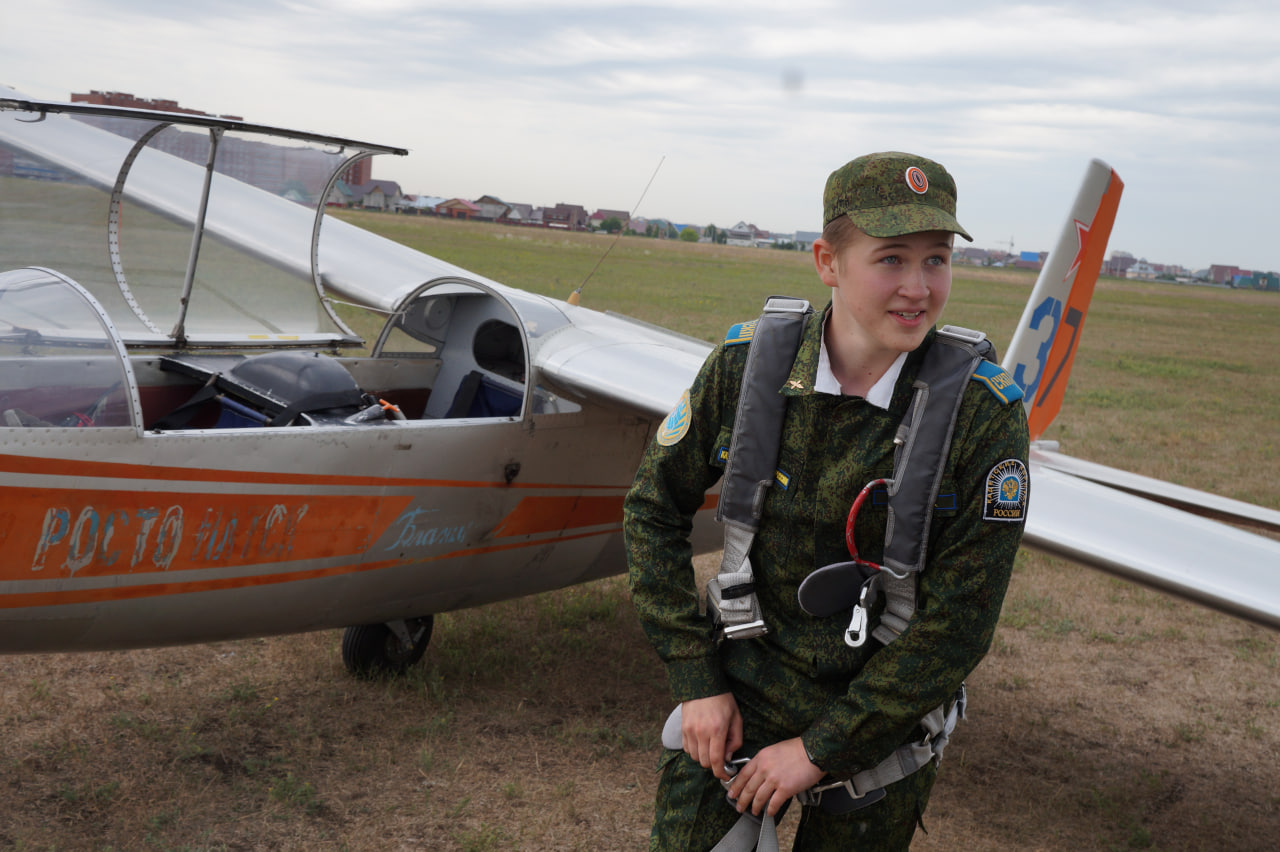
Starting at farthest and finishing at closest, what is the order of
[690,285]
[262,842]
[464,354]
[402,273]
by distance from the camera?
[690,285] < [402,273] < [464,354] < [262,842]

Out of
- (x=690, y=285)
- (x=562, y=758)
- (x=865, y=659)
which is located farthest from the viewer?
(x=690, y=285)

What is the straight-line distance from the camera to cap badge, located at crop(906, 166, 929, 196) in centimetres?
207

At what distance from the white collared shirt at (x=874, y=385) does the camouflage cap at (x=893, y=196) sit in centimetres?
29

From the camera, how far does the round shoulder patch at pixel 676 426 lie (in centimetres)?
232

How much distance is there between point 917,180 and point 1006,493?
66 cm

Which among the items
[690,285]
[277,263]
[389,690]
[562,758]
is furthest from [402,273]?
[690,285]

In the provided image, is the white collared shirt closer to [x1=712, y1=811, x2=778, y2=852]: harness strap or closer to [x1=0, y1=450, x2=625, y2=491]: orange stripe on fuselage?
[x1=712, y1=811, x2=778, y2=852]: harness strap

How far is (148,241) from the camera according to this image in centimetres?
533

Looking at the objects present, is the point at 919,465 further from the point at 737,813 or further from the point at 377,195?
the point at 377,195

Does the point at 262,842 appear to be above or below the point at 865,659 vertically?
below

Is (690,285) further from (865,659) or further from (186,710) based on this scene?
(865,659)

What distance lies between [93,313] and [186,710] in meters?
2.16

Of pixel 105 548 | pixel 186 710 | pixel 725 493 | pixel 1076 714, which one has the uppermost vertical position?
pixel 725 493

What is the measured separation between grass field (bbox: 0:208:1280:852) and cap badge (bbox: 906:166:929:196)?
122 inches
